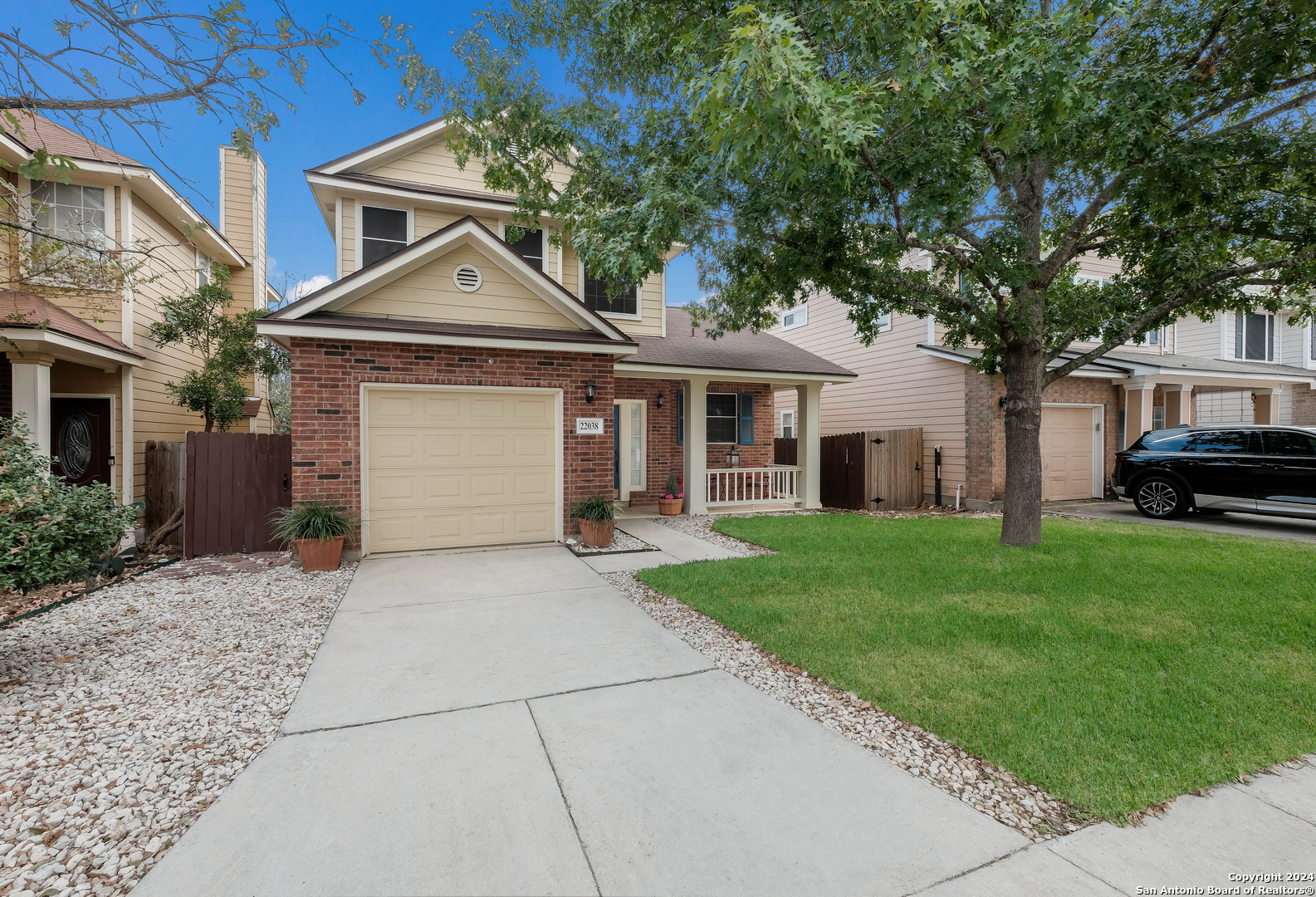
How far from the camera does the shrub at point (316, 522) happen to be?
22.1 feet

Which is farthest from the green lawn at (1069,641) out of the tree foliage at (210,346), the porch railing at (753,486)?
the tree foliage at (210,346)

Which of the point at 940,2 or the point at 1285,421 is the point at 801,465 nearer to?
the point at 940,2

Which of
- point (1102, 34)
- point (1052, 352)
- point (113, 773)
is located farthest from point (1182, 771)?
point (1102, 34)

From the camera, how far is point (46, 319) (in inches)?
285

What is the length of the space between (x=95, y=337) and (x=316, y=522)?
4714 millimetres

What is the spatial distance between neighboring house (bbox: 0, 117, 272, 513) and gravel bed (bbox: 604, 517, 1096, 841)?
801cm

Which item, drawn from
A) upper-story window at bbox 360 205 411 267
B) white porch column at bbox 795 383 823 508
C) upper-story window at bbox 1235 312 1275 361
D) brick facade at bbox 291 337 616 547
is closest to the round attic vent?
brick facade at bbox 291 337 616 547

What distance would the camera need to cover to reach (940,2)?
3.90m

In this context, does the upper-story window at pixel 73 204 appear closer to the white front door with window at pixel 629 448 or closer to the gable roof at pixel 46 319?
the gable roof at pixel 46 319

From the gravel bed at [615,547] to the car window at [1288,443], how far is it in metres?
10.8

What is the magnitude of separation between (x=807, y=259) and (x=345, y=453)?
630 centimetres

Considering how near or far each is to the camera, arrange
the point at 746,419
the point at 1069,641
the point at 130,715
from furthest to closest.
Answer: the point at 746,419 < the point at 1069,641 < the point at 130,715

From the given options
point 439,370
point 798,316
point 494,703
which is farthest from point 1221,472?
point 439,370

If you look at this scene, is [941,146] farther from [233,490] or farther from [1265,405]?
[1265,405]
